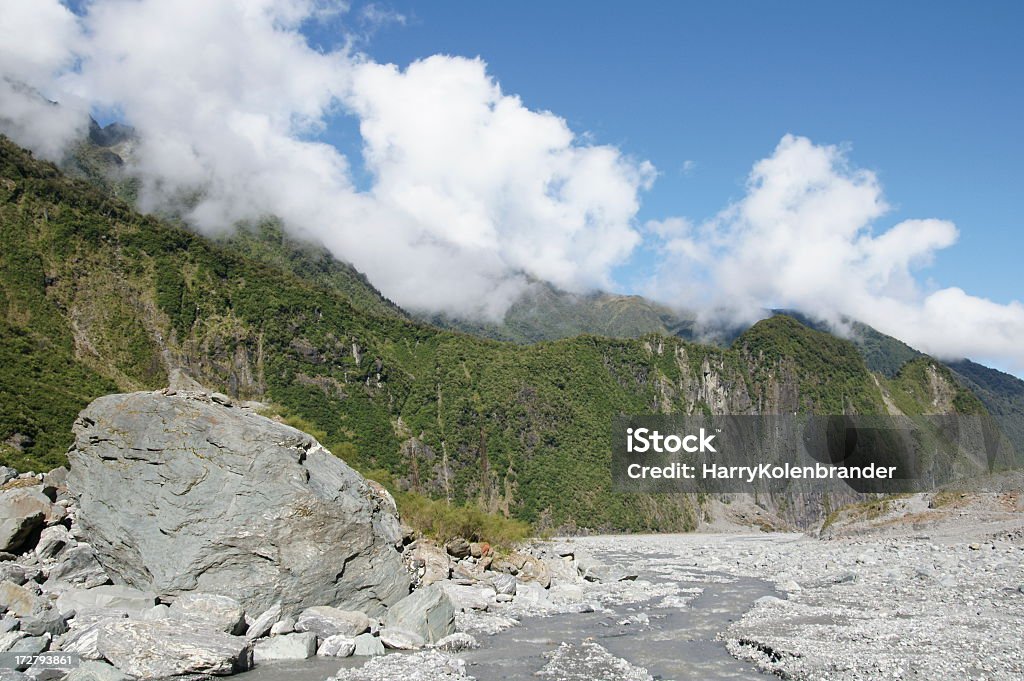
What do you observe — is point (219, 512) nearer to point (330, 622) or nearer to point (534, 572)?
point (330, 622)

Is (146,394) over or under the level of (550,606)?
over

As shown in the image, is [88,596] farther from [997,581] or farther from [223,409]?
[997,581]

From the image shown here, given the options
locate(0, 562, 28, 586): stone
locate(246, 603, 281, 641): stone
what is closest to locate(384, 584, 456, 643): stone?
locate(246, 603, 281, 641): stone

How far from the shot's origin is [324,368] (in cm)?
12256

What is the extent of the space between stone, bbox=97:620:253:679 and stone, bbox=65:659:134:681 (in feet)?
0.90

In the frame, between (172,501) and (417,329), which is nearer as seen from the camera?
(172,501)

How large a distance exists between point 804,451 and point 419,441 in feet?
350

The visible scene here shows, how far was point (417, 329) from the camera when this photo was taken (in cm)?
15575

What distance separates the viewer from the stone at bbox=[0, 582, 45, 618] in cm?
1555

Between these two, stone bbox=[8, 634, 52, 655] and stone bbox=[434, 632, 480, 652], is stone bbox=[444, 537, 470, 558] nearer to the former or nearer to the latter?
stone bbox=[434, 632, 480, 652]

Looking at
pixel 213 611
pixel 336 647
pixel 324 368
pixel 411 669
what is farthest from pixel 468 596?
pixel 324 368

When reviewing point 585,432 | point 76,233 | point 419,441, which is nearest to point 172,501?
point 76,233

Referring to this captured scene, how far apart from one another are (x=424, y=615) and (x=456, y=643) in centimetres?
126

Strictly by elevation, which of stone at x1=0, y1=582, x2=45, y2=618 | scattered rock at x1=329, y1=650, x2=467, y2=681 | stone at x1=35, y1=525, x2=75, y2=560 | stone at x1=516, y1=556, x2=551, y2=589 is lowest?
stone at x1=516, y1=556, x2=551, y2=589
